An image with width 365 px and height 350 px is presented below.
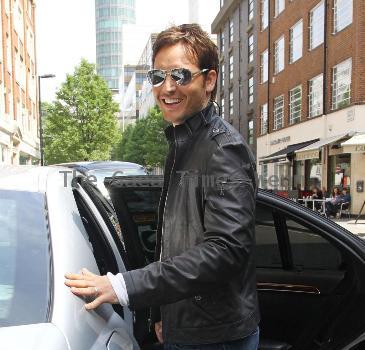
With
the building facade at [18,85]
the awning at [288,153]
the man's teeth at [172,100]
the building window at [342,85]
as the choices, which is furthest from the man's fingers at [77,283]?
the building facade at [18,85]

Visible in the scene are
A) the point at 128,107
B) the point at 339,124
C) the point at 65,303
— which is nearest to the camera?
the point at 65,303

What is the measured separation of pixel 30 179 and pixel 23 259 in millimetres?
400

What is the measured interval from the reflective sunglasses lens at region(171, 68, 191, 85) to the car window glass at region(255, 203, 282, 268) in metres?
1.19

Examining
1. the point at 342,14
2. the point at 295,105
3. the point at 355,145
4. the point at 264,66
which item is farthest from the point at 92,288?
the point at 264,66

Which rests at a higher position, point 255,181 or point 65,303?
point 255,181

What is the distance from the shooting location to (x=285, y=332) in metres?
2.84

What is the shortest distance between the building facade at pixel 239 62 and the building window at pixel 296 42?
630 centimetres

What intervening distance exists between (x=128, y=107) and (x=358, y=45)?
9754 cm

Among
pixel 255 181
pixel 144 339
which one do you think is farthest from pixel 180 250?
pixel 144 339

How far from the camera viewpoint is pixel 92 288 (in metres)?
1.33

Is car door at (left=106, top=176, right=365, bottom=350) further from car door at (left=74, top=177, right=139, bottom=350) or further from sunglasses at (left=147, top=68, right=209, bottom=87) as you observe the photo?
sunglasses at (left=147, top=68, right=209, bottom=87)

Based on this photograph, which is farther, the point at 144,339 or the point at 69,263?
the point at 144,339

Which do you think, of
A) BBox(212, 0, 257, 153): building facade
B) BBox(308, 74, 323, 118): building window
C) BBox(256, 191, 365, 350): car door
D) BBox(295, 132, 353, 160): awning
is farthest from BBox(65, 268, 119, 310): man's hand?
BBox(212, 0, 257, 153): building facade

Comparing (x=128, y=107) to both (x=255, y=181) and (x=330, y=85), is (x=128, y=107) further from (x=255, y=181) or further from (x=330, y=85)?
(x=255, y=181)
